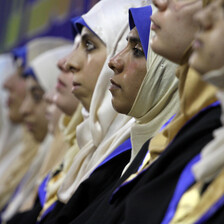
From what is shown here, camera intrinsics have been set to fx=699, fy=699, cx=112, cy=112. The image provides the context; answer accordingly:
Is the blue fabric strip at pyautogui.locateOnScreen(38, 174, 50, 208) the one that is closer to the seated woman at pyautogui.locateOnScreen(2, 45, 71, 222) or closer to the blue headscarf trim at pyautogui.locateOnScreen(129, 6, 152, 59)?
the seated woman at pyautogui.locateOnScreen(2, 45, 71, 222)

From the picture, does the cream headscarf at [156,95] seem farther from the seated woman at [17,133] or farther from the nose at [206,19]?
the seated woman at [17,133]

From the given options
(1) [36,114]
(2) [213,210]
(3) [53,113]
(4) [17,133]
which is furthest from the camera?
(4) [17,133]

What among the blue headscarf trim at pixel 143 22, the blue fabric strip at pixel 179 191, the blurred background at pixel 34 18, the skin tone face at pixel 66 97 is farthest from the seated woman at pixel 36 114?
the blue fabric strip at pixel 179 191

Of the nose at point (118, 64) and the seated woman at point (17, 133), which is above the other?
the nose at point (118, 64)

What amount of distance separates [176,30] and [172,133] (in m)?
0.26

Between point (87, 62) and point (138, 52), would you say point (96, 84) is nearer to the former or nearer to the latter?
point (87, 62)

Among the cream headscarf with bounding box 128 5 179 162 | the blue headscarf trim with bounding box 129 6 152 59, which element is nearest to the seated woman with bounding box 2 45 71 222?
the blue headscarf trim with bounding box 129 6 152 59

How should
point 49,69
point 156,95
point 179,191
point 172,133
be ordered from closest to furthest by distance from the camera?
point 179,191 < point 172,133 < point 156,95 < point 49,69

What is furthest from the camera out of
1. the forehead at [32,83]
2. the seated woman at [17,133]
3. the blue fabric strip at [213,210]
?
the seated woman at [17,133]

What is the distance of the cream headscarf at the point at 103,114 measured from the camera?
8.29ft

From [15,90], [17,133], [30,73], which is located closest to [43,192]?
[30,73]

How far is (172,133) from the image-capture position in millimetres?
1699

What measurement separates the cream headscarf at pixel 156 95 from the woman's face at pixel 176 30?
305mm

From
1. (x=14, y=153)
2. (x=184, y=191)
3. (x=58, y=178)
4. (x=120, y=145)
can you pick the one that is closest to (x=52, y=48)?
(x=14, y=153)
